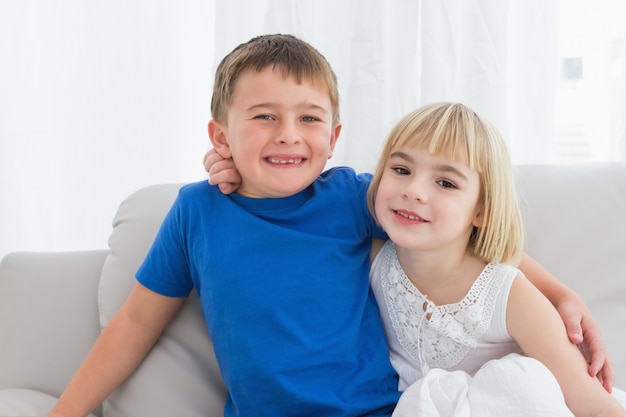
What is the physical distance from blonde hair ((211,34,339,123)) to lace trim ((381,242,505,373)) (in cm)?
36

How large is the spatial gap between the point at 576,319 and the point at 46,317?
1.00 meters

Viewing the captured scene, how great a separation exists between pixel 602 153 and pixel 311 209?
34.7 inches

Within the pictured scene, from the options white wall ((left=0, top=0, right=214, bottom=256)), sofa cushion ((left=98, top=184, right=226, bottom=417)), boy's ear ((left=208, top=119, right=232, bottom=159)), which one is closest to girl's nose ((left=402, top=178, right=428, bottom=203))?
boy's ear ((left=208, top=119, right=232, bottom=159))

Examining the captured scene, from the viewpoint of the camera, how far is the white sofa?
123cm

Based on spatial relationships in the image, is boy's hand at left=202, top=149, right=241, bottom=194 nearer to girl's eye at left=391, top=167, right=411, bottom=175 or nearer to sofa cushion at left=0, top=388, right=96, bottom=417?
girl's eye at left=391, top=167, right=411, bottom=175

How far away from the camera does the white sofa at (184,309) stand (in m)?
1.23

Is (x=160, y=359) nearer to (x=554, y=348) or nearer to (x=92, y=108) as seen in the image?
(x=554, y=348)

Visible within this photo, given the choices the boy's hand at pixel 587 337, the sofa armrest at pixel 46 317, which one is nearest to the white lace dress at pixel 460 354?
the boy's hand at pixel 587 337

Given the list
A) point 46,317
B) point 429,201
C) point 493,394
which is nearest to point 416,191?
point 429,201

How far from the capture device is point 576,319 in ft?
3.61

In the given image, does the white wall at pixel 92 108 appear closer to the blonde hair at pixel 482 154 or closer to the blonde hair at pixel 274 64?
the blonde hair at pixel 274 64

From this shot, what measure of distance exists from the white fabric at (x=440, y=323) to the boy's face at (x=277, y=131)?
0.24m

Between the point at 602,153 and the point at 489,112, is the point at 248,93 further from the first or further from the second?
the point at 602,153

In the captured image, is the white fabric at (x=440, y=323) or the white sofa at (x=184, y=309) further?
the white sofa at (x=184, y=309)
